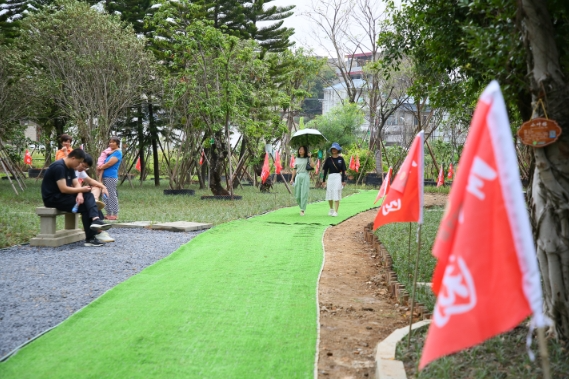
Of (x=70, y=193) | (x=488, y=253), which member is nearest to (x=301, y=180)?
(x=70, y=193)

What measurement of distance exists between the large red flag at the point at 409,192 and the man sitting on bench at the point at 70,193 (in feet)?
15.5

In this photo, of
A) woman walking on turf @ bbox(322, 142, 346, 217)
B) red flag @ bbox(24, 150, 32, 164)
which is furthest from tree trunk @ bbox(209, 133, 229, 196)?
red flag @ bbox(24, 150, 32, 164)

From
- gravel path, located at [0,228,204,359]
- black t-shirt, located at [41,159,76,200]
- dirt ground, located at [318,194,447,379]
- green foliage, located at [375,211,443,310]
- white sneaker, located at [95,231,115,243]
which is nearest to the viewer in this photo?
dirt ground, located at [318,194,447,379]

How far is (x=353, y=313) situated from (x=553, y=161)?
7.49 feet

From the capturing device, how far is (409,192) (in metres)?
4.34

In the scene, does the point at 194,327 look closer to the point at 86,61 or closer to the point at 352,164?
the point at 86,61

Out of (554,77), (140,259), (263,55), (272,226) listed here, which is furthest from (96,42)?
(554,77)

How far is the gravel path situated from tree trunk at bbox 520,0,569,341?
338 centimetres

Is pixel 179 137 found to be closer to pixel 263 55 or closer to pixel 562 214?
pixel 263 55

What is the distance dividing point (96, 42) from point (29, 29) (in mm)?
2205

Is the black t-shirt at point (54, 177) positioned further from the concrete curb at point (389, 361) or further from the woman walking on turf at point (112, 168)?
the concrete curb at point (389, 361)

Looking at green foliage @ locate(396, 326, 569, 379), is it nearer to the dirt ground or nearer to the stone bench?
the dirt ground

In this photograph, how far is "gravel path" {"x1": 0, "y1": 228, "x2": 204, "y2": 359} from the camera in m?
4.46

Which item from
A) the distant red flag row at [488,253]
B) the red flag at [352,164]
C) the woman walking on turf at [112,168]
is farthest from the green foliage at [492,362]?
the red flag at [352,164]
